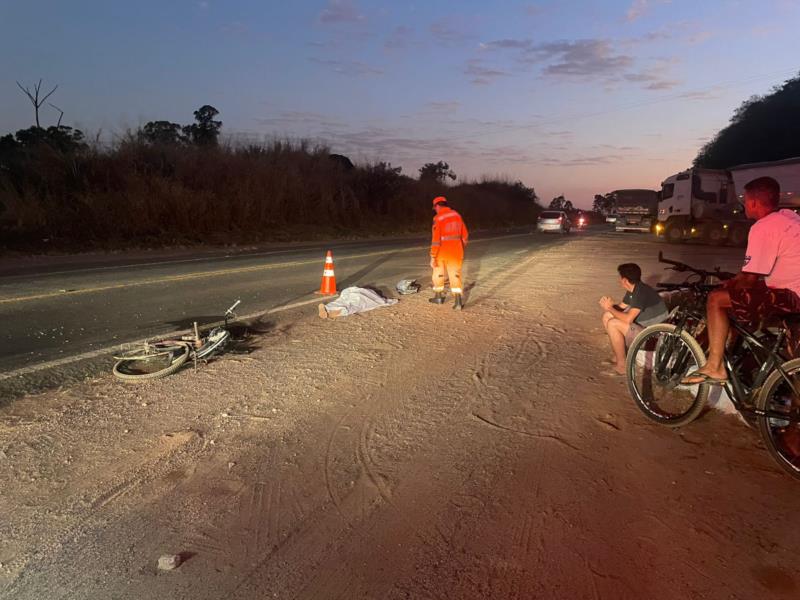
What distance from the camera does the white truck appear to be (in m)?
23.5

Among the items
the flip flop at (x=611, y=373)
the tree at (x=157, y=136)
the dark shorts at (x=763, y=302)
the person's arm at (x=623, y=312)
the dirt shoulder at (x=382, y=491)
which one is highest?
the tree at (x=157, y=136)

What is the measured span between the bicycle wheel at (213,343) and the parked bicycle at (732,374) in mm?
A: 4226

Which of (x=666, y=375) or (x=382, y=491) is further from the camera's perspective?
(x=666, y=375)

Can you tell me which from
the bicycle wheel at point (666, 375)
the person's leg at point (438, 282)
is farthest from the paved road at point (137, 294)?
the bicycle wheel at point (666, 375)

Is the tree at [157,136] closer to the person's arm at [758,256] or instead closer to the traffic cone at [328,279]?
the traffic cone at [328,279]

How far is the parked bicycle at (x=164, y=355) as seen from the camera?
5.60 metres

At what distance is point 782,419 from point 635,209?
110ft

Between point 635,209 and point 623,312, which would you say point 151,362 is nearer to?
point 623,312

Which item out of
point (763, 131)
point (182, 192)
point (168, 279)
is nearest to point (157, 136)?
point (182, 192)

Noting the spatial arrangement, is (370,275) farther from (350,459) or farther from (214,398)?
(350,459)

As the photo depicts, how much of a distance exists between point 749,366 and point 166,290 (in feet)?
30.5

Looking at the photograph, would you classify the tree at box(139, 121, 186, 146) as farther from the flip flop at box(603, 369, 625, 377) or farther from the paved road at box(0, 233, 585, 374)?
the flip flop at box(603, 369, 625, 377)

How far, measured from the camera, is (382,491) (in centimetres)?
346

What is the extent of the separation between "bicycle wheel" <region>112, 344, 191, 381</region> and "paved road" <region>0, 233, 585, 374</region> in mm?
927
